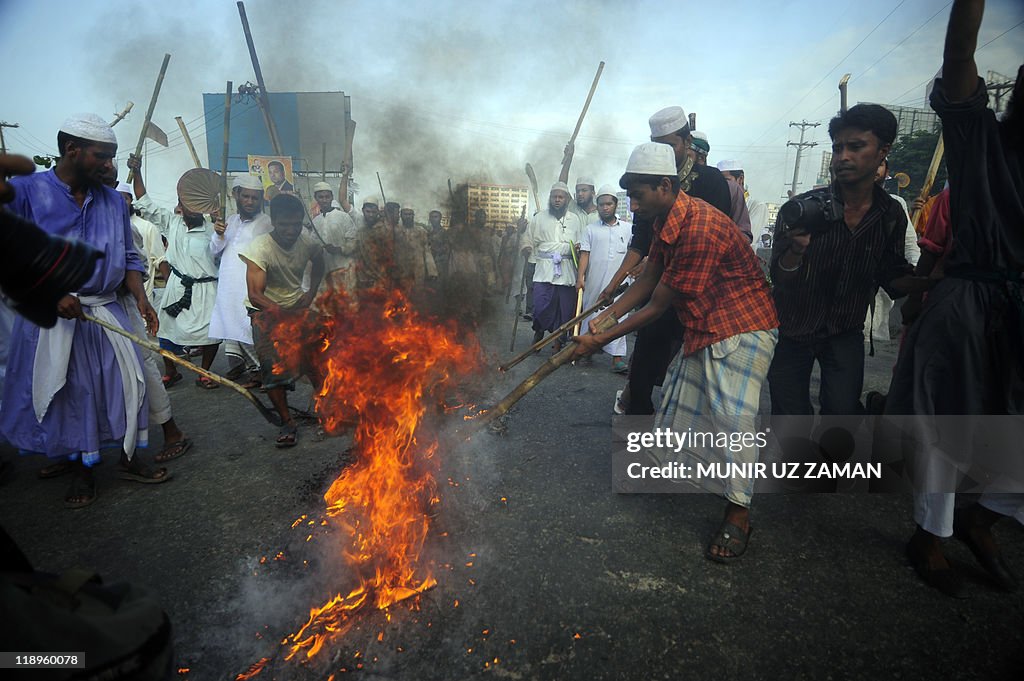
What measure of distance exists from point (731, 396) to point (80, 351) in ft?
13.6

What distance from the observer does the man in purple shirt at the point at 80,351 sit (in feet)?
11.1

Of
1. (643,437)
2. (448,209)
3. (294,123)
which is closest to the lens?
(643,437)

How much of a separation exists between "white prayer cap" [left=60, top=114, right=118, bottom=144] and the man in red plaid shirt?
3.28m

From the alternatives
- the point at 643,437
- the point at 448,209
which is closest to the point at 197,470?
the point at 643,437

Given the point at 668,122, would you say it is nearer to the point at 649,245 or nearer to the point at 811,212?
the point at 649,245

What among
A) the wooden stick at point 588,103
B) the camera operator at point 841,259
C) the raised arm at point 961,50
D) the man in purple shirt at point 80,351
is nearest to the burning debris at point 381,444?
the man in purple shirt at point 80,351

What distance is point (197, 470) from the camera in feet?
13.1

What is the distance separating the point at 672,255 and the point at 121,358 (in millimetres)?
3723

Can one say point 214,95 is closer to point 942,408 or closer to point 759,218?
point 759,218

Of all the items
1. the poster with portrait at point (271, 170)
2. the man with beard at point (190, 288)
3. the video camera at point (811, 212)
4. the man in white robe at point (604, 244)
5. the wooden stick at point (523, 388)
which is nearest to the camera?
the wooden stick at point (523, 388)

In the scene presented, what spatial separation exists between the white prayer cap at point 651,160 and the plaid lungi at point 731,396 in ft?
3.41

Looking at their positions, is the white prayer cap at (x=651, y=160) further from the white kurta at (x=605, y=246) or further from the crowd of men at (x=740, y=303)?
the white kurta at (x=605, y=246)

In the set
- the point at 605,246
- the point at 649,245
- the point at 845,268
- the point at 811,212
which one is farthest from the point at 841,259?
the point at 605,246

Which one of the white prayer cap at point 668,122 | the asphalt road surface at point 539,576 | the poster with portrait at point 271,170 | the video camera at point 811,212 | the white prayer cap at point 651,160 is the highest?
the poster with portrait at point 271,170
